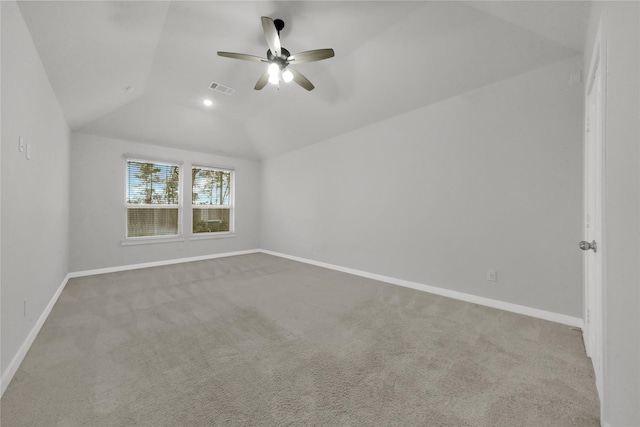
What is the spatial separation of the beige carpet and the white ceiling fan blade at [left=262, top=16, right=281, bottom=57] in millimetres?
2628

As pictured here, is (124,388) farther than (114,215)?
No

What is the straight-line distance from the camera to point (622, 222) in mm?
1061

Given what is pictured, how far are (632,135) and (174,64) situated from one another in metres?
4.14

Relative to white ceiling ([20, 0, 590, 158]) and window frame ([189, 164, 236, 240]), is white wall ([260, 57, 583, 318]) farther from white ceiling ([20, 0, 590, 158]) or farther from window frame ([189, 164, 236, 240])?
window frame ([189, 164, 236, 240])

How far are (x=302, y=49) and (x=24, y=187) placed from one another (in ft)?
9.35

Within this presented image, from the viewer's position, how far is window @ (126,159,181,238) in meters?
4.96

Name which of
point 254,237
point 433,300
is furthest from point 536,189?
point 254,237

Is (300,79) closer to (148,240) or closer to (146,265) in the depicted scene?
(148,240)

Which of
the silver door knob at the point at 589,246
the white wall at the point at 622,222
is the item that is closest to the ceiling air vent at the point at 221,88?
the white wall at the point at 622,222

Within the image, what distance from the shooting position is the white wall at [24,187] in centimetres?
162

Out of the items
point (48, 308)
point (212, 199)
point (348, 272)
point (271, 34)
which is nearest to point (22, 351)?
point (48, 308)

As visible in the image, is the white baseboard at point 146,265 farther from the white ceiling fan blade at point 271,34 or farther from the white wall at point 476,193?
the white ceiling fan blade at point 271,34

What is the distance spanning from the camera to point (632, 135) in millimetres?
1030

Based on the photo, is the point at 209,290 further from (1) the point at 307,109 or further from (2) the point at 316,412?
(1) the point at 307,109
